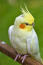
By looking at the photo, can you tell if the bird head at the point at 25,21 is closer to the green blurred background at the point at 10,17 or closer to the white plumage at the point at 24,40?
the white plumage at the point at 24,40

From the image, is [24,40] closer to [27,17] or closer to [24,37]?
[24,37]

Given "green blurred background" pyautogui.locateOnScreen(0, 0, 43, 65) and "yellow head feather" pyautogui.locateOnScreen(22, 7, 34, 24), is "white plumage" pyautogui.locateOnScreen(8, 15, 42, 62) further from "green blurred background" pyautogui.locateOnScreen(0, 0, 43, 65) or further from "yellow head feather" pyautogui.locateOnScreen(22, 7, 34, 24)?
"green blurred background" pyautogui.locateOnScreen(0, 0, 43, 65)

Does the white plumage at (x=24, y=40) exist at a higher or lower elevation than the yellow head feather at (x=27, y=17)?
lower

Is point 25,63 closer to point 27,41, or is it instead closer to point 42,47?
point 27,41

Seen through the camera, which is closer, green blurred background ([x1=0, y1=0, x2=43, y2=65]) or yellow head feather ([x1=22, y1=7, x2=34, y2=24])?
yellow head feather ([x1=22, y1=7, x2=34, y2=24])

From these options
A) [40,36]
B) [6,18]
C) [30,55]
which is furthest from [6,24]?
[30,55]

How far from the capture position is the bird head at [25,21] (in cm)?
140

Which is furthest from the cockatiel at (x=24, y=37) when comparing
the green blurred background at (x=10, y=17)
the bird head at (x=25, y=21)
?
the green blurred background at (x=10, y=17)

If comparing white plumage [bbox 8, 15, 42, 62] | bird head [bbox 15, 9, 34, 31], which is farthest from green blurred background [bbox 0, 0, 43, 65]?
bird head [bbox 15, 9, 34, 31]

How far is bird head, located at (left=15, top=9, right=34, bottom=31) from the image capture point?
4.58 ft

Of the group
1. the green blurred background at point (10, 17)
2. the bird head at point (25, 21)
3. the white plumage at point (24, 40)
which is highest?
the green blurred background at point (10, 17)

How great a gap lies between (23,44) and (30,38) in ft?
0.18

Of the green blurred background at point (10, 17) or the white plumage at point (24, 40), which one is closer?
the white plumage at point (24, 40)

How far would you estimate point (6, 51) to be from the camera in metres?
1.55
